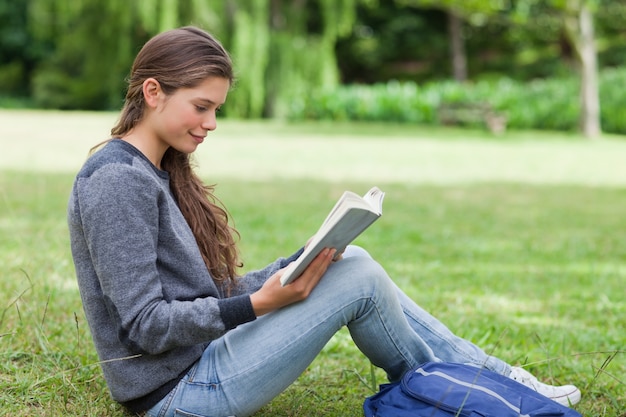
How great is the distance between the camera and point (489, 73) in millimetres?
31062

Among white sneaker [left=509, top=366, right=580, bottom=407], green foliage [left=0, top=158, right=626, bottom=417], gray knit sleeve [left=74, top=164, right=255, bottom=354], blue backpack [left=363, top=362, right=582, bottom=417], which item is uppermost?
gray knit sleeve [left=74, top=164, right=255, bottom=354]

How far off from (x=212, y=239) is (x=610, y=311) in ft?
9.25

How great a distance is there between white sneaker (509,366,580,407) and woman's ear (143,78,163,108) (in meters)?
1.44

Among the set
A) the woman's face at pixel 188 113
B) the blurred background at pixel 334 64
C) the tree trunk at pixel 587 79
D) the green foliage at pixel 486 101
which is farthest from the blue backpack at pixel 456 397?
the green foliage at pixel 486 101

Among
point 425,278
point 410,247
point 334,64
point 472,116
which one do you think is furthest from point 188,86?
point 334,64

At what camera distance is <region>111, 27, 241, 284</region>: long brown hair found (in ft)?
7.70

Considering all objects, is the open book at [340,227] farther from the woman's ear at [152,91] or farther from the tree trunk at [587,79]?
the tree trunk at [587,79]

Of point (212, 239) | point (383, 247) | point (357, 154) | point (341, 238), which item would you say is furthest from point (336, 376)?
point (357, 154)

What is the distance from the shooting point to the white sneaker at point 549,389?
9.16ft

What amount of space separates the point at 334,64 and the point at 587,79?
7622 millimetres

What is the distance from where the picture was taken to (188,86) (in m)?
2.35

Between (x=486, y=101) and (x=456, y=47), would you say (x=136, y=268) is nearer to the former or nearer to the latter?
(x=486, y=101)

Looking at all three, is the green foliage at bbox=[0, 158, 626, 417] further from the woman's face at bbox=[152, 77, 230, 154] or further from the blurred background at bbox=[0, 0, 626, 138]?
the blurred background at bbox=[0, 0, 626, 138]

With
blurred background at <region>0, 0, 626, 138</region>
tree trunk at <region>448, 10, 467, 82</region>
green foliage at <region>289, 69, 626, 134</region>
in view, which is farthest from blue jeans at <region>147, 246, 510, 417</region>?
tree trunk at <region>448, 10, 467, 82</region>
